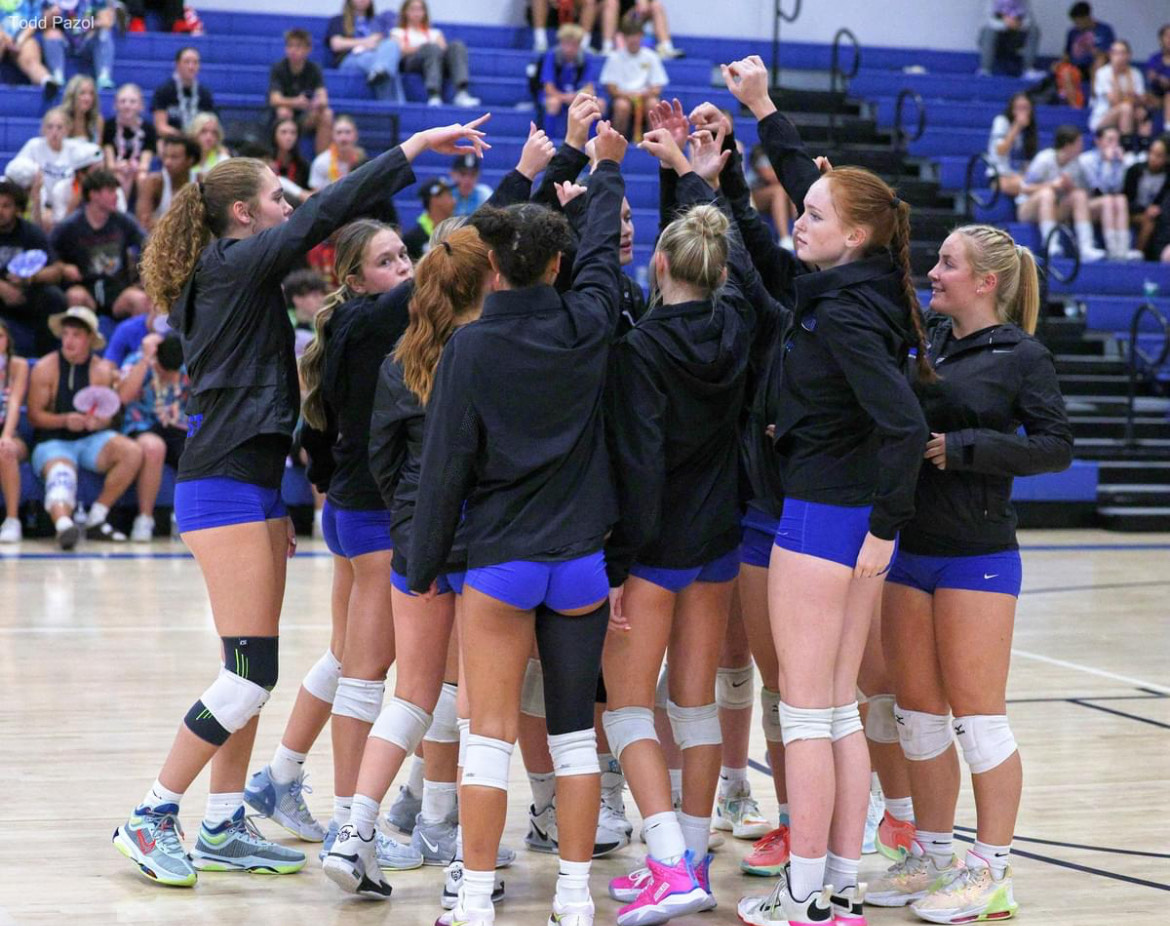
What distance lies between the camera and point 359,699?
396 cm

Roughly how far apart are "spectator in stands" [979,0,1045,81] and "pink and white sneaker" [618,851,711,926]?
561 inches

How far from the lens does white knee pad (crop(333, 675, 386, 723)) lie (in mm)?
3957

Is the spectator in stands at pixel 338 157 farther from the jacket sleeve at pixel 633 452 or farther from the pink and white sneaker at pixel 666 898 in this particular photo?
the pink and white sneaker at pixel 666 898

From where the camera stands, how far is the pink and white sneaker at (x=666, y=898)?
3475mm

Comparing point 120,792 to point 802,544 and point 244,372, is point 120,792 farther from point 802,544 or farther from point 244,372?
point 802,544

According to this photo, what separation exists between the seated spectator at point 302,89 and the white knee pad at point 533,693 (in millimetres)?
9065

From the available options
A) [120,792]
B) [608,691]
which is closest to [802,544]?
[608,691]

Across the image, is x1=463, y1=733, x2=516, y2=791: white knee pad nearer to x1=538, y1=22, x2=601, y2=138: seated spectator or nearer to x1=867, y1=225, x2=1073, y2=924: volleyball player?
x1=867, y1=225, x2=1073, y2=924: volleyball player

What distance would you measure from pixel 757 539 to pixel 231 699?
1.41 m

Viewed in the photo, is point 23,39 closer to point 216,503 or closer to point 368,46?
point 368,46

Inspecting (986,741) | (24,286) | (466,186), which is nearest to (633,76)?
(466,186)

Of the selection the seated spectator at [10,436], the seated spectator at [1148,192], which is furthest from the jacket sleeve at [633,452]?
the seated spectator at [1148,192]

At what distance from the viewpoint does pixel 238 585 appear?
147 inches

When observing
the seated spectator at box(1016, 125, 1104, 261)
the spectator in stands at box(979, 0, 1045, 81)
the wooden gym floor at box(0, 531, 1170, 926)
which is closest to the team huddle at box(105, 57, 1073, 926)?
the wooden gym floor at box(0, 531, 1170, 926)
